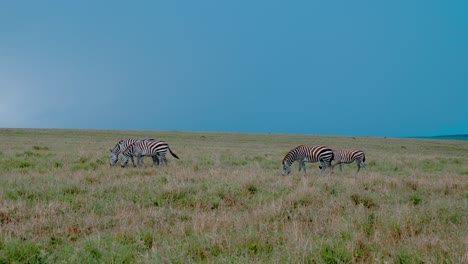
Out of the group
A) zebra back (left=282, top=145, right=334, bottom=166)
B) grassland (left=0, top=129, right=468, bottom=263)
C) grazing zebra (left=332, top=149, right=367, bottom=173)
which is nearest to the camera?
grassland (left=0, top=129, right=468, bottom=263)

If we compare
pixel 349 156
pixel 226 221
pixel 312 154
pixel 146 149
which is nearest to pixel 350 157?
pixel 349 156

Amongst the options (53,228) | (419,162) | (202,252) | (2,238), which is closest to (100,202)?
(53,228)

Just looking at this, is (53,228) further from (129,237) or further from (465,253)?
(465,253)

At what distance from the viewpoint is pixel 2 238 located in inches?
212

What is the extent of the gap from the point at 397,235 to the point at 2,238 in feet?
18.5

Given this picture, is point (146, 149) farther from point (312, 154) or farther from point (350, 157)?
point (350, 157)

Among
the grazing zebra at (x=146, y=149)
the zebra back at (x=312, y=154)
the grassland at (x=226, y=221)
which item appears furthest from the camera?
the grazing zebra at (x=146, y=149)

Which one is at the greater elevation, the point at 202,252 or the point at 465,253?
the point at 465,253

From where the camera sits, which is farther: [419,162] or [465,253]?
[419,162]

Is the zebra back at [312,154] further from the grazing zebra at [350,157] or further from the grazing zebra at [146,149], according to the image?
the grazing zebra at [146,149]

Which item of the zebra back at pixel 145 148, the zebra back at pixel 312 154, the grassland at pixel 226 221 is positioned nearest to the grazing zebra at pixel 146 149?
the zebra back at pixel 145 148

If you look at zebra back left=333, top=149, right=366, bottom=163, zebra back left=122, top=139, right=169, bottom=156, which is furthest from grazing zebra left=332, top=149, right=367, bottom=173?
zebra back left=122, top=139, right=169, bottom=156

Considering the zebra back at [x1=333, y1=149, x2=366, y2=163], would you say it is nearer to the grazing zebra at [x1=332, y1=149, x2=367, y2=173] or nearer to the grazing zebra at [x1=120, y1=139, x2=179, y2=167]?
the grazing zebra at [x1=332, y1=149, x2=367, y2=173]

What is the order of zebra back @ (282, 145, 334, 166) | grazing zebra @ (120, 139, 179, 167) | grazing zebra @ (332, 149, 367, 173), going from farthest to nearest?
1. grazing zebra @ (332, 149, 367, 173)
2. grazing zebra @ (120, 139, 179, 167)
3. zebra back @ (282, 145, 334, 166)
